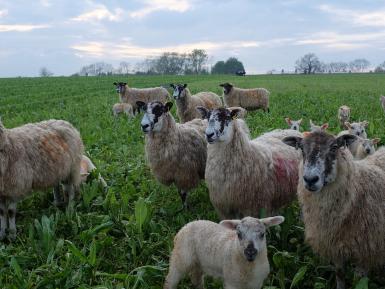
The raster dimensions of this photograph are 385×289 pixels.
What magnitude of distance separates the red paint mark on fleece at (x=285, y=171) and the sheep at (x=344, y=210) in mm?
1315

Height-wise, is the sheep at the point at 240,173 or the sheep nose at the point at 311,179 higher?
the sheep nose at the point at 311,179

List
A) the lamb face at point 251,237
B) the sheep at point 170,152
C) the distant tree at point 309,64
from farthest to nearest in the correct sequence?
the distant tree at point 309,64 < the sheep at point 170,152 < the lamb face at point 251,237

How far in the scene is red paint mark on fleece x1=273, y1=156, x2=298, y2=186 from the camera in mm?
5953

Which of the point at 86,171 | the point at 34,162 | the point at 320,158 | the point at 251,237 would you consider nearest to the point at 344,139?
the point at 320,158

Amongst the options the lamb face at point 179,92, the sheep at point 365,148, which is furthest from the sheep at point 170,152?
the lamb face at point 179,92

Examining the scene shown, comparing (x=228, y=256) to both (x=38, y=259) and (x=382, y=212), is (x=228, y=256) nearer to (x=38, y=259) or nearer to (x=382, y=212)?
(x=382, y=212)

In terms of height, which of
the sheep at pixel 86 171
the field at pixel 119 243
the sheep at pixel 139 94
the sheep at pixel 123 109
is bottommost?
the field at pixel 119 243

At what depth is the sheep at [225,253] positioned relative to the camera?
399 centimetres

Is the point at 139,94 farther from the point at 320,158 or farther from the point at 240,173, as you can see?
the point at 320,158

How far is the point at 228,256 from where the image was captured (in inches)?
164

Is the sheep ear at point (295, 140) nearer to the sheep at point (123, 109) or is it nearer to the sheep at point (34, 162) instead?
the sheep at point (34, 162)

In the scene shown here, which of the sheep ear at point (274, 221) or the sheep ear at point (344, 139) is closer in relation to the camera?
the sheep ear at point (274, 221)

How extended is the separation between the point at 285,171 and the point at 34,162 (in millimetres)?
3394

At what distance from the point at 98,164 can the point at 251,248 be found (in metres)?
5.70
